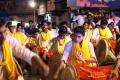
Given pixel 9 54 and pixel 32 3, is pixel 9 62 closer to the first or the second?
pixel 9 54

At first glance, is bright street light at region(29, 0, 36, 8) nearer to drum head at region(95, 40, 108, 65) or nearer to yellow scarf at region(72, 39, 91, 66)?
drum head at region(95, 40, 108, 65)

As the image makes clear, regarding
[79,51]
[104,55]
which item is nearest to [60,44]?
[104,55]

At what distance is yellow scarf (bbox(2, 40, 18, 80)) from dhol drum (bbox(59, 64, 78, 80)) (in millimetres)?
2353

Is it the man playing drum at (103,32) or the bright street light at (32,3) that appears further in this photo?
the bright street light at (32,3)

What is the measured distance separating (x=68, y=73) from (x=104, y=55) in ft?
9.92

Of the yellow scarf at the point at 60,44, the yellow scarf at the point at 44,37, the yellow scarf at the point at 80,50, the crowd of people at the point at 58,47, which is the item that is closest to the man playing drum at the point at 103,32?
the crowd of people at the point at 58,47

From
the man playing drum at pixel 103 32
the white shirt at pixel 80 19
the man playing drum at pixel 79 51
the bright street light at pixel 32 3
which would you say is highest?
the man playing drum at pixel 79 51

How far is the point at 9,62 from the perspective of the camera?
16.1 ft

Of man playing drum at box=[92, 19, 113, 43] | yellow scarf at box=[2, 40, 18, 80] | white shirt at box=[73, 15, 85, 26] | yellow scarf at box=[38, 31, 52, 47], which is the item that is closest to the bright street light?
white shirt at box=[73, 15, 85, 26]

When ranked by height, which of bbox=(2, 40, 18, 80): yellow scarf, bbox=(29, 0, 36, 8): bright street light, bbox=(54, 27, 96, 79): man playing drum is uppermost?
bbox=(2, 40, 18, 80): yellow scarf

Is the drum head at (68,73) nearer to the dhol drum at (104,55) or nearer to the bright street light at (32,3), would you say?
the dhol drum at (104,55)

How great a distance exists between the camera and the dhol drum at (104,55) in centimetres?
1005

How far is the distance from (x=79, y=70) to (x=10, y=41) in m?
3.00

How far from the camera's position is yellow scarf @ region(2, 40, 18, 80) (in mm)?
4793
